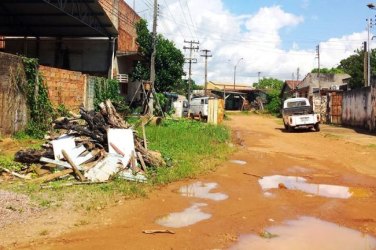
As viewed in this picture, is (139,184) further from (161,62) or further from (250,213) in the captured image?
(161,62)

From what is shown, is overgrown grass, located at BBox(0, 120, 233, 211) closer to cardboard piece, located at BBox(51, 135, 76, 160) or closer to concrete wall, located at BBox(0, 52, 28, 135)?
cardboard piece, located at BBox(51, 135, 76, 160)

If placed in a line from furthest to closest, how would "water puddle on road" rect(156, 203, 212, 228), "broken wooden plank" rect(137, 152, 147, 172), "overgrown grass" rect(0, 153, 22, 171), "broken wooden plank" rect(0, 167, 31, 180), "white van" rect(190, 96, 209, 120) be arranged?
"white van" rect(190, 96, 209, 120), "broken wooden plank" rect(137, 152, 147, 172), "overgrown grass" rect(0, 153, 22, 171), "broken wooden plank" rect(0, 167, 31, 180), "water puddle on road" rect(156, 203, 212, 228)

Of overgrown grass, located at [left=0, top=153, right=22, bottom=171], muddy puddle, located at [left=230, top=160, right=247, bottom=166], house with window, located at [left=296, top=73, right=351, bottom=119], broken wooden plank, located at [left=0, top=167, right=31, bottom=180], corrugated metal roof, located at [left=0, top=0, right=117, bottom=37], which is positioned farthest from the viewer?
house with window, located at [left=296, top=73, right=351, bottom=119]

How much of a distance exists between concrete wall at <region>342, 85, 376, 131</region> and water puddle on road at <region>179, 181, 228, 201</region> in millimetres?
18053

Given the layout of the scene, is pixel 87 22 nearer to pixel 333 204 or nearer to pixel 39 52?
pixel 39 52

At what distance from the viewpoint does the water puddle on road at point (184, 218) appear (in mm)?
6808

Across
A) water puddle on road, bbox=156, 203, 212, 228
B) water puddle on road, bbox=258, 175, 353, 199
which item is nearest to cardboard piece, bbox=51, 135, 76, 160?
water puddle on road, bbox=156, 203, 212, 228

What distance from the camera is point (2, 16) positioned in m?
27.7

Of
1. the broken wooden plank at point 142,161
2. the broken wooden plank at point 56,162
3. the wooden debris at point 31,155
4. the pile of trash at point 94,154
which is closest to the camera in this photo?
the pile of trash at point 94,154

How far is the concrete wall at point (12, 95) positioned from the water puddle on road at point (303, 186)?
8.20m

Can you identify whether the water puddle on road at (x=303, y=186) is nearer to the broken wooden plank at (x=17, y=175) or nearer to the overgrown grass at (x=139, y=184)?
the overgrown grass at (x=139, y=184)

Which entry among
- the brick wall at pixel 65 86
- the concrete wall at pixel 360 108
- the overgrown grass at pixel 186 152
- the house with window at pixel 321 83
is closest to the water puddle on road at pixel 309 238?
the overgrown grass at pixel 186 152

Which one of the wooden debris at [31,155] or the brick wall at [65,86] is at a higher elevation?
the brick wall at [65,86]

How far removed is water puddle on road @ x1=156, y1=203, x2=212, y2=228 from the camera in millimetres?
6808
